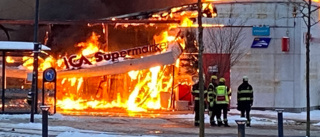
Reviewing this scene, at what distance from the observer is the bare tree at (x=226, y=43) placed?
29.0 metres

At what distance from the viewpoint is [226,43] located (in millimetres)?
29156

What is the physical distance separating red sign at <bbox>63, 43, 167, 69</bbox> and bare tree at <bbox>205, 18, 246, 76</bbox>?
239 cm

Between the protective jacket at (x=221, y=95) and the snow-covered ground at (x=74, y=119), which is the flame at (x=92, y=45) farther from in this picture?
the protective jacket at (x=221, y=95)

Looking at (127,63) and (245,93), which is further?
(127,63)

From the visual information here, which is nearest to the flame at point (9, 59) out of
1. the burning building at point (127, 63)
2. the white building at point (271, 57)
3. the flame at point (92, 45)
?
the burning building at point (127, 63)

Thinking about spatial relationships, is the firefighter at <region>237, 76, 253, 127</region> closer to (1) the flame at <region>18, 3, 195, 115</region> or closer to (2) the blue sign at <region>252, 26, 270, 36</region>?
(2) the blue sign at <region>252, 26, 270, 36</region>

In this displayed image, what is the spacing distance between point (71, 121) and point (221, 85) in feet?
17.6

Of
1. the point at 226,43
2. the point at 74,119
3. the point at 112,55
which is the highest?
the point at 226,43

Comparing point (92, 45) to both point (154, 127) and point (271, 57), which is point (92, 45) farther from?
point (154, 127)

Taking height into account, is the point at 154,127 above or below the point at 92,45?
below

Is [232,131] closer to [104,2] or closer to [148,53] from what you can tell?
[148,53]

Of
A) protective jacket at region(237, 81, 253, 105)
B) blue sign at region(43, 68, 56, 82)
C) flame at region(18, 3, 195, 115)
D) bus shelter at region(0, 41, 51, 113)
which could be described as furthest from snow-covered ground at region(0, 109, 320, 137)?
flame at region(18, 3, 195, 115)

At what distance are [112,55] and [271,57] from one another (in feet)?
24.6

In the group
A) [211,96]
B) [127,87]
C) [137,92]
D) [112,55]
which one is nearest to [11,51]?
[112,55]
